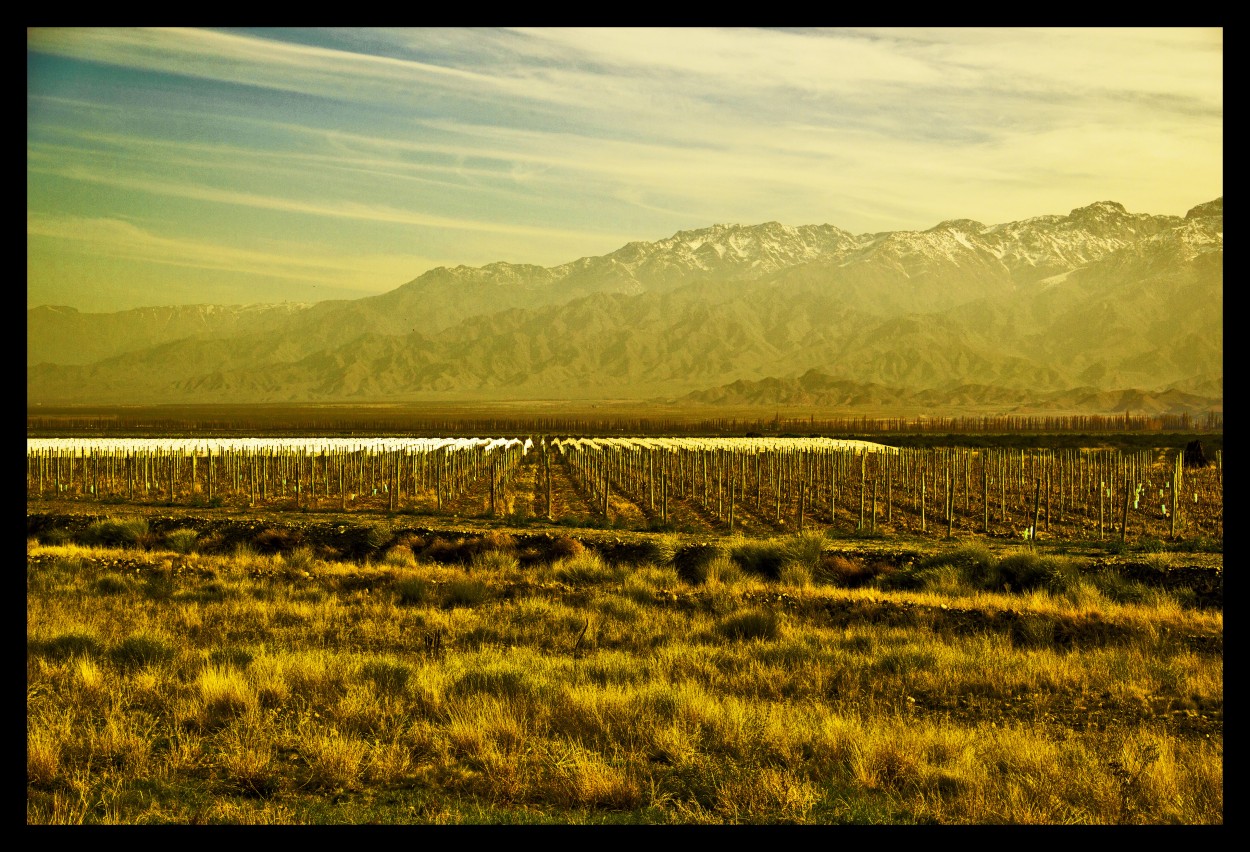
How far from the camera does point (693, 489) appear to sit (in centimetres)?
3888

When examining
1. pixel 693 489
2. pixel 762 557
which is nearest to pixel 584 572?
pixel 762 557

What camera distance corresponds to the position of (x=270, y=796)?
6.91m

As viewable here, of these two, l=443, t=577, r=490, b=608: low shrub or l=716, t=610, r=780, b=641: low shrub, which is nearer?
l=716, t=610, r=780, b=641: low shrub

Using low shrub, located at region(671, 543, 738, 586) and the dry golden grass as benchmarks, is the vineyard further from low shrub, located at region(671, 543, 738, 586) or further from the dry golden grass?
the dry golden grass

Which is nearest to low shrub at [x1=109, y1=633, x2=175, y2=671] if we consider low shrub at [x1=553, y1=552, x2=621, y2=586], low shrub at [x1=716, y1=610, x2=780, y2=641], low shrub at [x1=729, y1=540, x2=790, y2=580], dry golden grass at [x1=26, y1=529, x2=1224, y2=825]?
dry golden grass at [x1=26, y1=529, x2=1224, y2=825]

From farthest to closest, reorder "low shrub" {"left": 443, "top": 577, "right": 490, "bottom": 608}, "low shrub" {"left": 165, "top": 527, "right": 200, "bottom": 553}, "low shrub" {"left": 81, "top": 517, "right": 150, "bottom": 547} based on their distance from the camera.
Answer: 1. "low shrub" {"left": 81, "top": 517, "right": 150, "bottom": 547}
2. "low shrub" {"left": 165, "top": 527, "right": 200, "bottom": 553}
3. "low shrub" {"left": 443, "top": 577, "right": 490, "bottom": 608}

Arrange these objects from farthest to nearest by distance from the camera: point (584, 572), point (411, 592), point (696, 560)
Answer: point (696, 560)
point (584, 572)
point (411, 592)

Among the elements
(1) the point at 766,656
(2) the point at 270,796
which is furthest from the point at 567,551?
(2) the point at 270,796

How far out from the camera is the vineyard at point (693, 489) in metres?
30.0

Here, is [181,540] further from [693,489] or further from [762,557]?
[693,489]

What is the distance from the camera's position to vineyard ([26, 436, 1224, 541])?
98.3 ft

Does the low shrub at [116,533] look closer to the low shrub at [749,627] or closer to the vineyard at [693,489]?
the vineyard at [693,489]

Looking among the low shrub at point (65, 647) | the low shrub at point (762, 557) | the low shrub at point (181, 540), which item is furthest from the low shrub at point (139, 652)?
the low shrub at point (181, 540)
